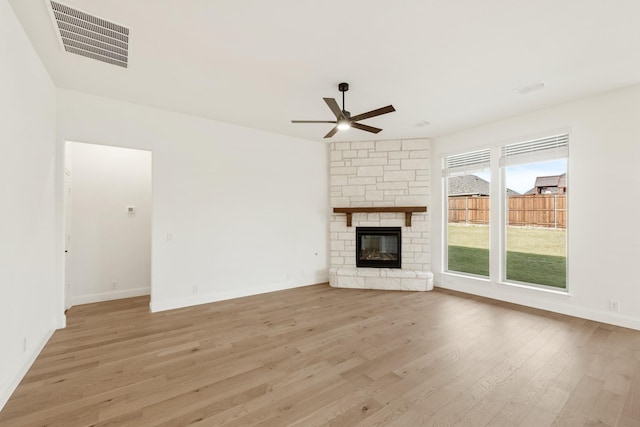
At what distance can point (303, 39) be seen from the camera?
7.77 ft

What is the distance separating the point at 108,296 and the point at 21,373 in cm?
237

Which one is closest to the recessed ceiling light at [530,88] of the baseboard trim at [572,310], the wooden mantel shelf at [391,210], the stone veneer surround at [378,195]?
the stone veneer surround at [378,195]

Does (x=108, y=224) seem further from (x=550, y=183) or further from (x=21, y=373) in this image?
(x=550, y=183)

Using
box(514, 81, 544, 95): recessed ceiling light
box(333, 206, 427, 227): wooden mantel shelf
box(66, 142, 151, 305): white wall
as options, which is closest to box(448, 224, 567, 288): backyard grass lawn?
box(333, 206, 427, 227): wooden mantel shelf

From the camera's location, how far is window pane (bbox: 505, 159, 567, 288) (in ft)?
13.5

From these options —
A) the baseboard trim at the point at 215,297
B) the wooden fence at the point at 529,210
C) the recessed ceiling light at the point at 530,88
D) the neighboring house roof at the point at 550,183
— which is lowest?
the baseboard trim at the point at 215,297

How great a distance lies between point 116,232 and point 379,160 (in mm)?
4996

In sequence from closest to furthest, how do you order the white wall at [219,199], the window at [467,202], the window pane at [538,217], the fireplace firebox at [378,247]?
the white wall at [219,199] < the window pane at [538,217] < the window at [467,202] < the fireplace firebox at [378,247]

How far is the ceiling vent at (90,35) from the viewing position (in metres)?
2.10

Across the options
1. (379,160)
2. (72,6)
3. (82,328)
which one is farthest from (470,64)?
(82,328)

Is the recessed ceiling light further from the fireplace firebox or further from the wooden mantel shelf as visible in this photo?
the fireplace firebox

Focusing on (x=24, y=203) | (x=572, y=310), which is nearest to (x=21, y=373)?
(x=24, y=203)

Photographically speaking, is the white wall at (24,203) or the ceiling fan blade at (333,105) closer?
the white wall at (24,203)

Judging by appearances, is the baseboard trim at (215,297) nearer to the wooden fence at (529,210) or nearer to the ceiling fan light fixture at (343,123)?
the ceiling fan light fixture at (343,123)
